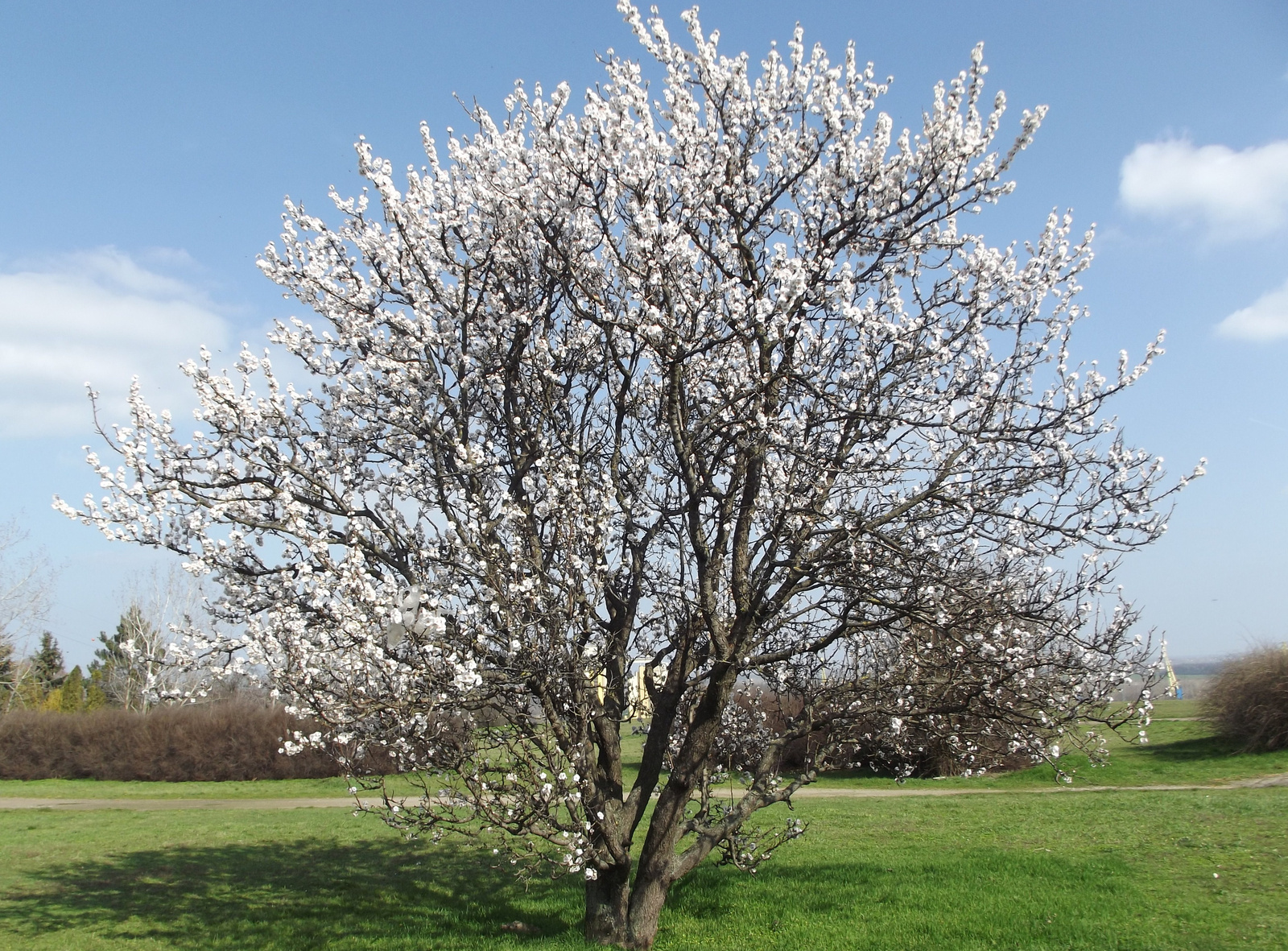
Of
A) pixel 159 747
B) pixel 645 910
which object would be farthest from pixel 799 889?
pixel 159 747

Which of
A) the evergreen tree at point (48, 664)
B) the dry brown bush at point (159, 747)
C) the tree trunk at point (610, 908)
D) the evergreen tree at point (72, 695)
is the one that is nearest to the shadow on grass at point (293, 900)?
the tree trunk at point (610, 908)

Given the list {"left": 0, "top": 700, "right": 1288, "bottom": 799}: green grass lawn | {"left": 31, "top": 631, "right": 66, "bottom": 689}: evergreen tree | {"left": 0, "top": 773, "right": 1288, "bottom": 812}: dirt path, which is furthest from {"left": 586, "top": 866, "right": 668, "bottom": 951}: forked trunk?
{"left": 31, "top": 631, "right": 66, "bottom": 689}: evergreen tree

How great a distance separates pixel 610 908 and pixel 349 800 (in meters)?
16.5

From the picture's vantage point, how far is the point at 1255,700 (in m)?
20.6

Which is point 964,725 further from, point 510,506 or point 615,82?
point 615,82

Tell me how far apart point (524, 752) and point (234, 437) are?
12.8 feet

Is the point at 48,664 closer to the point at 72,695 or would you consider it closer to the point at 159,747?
the point at 72,695

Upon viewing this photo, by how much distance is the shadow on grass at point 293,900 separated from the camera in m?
8.80

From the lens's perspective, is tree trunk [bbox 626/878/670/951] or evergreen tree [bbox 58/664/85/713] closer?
tree trunk [bbox 626/878/670/951]

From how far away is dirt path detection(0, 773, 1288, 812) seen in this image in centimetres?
1720

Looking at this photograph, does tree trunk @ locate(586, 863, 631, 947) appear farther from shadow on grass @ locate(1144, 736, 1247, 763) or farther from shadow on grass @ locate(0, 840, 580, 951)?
shadow on grass @ locate(1144, 736, 1247, 763)

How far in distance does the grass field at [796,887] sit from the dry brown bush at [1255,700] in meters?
5.55

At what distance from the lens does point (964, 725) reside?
7.57 metres

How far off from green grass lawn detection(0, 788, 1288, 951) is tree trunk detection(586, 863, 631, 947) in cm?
25
